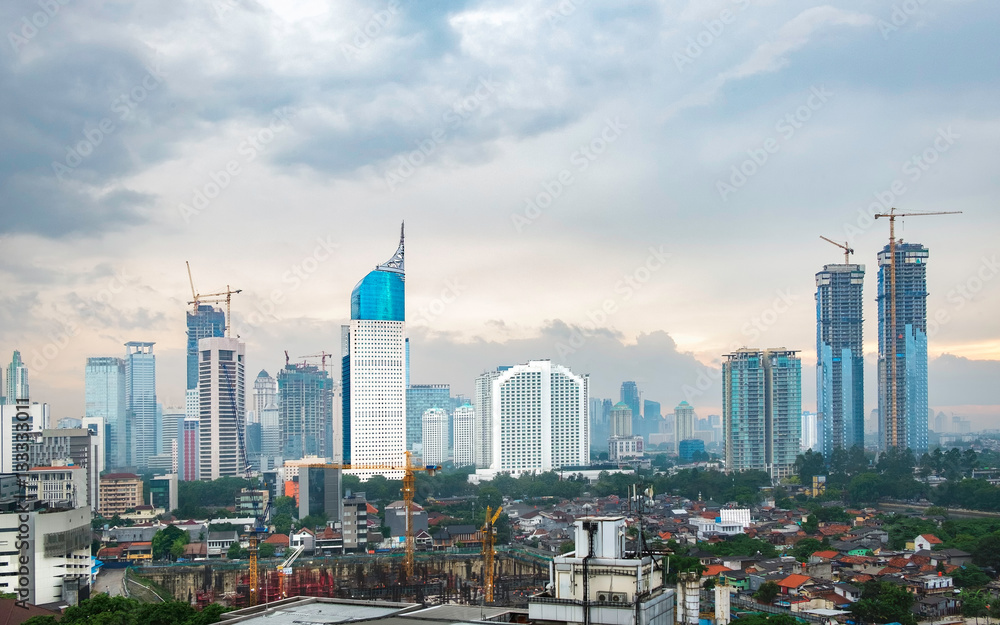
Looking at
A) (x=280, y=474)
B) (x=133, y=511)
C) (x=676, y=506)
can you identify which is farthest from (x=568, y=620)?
(x=280, y=474)

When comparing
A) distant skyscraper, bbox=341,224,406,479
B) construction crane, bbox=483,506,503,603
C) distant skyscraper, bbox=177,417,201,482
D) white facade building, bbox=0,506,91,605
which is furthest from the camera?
distant skyscraper, bbox=177,417,201,482

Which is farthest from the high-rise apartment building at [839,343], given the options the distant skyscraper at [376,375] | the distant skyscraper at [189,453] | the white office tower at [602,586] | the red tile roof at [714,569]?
the white office tower at [602,586]

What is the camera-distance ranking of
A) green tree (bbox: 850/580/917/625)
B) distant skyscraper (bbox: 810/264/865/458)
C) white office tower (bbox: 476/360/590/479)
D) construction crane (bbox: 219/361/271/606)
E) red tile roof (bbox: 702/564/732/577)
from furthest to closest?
distant skyscraper (bbox: 810/264/865/458)
white office tower (bbox: 476/360/590/479)
construction crane (bbox: 219/361/271/606)
red tile roof (bbox: 702/564/732/577)
green tree (bbox: 850/580/917/625)

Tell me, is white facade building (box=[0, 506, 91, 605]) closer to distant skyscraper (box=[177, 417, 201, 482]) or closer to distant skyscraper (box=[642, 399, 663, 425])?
distant skyscraper (box=[177, 417, 201, 482])

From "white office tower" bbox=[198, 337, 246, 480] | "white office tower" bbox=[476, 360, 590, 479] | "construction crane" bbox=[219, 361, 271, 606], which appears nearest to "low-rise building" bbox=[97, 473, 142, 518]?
"construction crane" bbox=[219, 361, 271, 606]

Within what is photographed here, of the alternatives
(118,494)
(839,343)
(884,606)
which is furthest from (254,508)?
(839,343)

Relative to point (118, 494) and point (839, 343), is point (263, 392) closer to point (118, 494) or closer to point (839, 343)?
point (118, 494)

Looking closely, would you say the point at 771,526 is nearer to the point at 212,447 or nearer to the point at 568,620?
the point at 568,620
